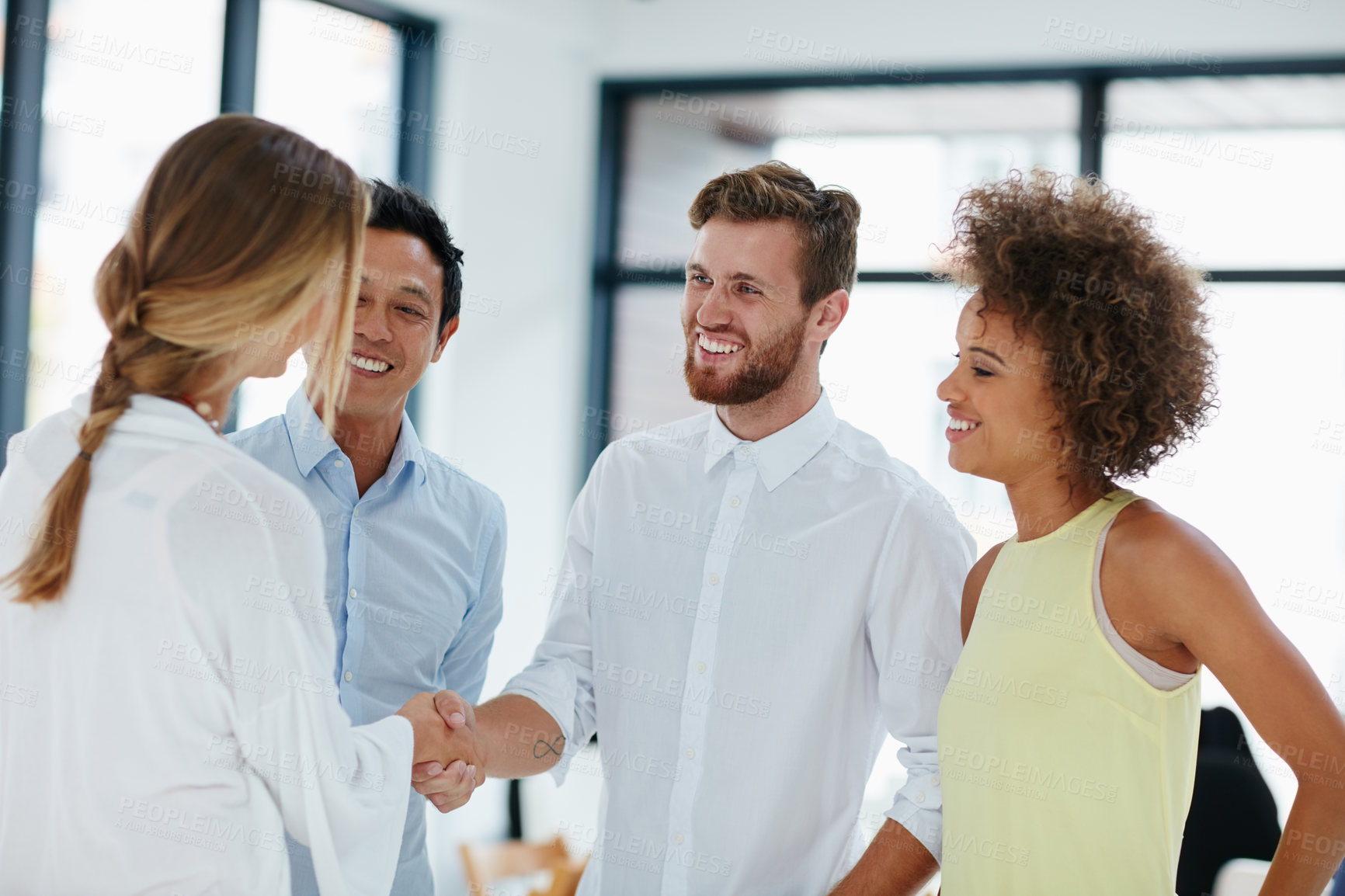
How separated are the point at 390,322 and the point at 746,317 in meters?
0.65

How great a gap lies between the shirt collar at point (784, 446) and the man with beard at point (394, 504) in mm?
538

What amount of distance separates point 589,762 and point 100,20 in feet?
10.5

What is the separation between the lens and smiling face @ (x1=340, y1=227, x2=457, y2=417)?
6.89ft

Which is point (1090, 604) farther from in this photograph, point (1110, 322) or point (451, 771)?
point (451, 771)

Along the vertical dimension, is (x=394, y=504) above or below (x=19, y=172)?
below

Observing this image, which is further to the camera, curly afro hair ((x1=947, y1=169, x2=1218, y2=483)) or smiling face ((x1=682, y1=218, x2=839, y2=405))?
smiling face ((x1=682, y1=218, x2=839, y2=405))

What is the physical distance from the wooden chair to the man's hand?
256cm

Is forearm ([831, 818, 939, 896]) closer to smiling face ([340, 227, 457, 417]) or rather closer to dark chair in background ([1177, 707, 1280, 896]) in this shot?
smiling face ([340, 227, 457, 417])

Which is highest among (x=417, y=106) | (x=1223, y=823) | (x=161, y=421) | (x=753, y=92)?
(x=753, y=92)

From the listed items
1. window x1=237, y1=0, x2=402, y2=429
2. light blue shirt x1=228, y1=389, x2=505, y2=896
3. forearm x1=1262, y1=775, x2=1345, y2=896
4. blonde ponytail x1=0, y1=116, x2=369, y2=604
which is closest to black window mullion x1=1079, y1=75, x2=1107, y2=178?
window x1=237, y1=0, x2=402, y2=429

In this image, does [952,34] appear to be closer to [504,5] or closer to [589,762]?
[504,5]

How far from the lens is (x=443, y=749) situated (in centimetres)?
191

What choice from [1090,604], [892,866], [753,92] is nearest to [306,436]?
[892,866]

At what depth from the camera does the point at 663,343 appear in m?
5.34
